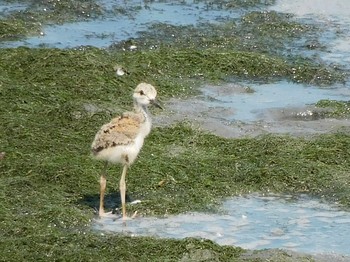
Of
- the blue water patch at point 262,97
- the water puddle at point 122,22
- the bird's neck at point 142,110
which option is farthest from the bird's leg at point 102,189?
the water puddle at point 122,22

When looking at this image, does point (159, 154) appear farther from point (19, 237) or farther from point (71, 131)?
point (19, 237)

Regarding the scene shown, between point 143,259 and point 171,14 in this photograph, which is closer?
point 143,259

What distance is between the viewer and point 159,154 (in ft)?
33.1

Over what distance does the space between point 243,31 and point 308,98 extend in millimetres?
2992

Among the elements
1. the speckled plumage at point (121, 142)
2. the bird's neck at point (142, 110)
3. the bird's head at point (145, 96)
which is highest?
the bird's head at point (145, 96)

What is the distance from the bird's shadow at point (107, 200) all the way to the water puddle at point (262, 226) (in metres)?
0.32

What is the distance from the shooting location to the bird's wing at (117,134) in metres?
8.71

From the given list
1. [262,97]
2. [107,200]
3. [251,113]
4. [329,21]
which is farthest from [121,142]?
[329,21]

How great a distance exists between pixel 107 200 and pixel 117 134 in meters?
0.70

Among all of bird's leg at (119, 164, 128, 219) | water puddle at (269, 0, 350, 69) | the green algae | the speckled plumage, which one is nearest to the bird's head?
the speckled plumage

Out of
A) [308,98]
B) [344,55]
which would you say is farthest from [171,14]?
[308,98]

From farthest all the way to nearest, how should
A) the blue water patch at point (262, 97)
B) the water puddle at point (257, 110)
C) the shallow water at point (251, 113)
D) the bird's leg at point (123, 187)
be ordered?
the blue water patch at point (262, 97)
the water puddle at point (257, 110)
the bird's leg at point (123, 187)
the shallow water at point (251, 113)

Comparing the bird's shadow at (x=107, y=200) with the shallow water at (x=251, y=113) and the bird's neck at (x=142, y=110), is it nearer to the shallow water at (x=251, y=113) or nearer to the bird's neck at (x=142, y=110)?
the shallow water at (x=251, y=113)

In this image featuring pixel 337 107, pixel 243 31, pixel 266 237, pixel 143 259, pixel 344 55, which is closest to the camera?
pixel 143 259
